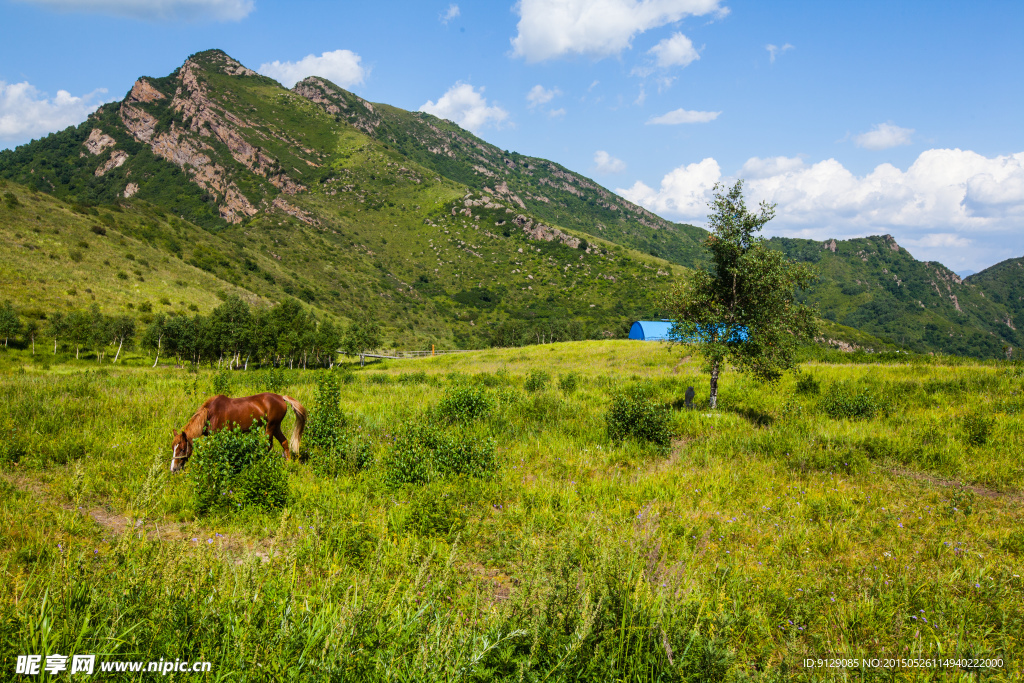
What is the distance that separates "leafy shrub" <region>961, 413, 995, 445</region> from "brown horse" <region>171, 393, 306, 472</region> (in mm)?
15906

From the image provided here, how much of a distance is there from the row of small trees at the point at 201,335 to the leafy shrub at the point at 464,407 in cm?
5473

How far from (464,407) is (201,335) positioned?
59064mm

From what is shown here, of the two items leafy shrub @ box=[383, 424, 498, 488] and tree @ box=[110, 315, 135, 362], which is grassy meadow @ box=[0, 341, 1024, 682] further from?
tree @ box=[110, 315, 135, 362]

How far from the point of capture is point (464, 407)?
12.3 meters

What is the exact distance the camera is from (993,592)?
484cm

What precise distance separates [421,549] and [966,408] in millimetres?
15608

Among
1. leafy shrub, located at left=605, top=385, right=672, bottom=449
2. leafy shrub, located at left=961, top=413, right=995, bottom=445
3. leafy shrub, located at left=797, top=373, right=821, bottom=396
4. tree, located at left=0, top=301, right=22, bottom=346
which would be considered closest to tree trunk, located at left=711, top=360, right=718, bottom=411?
leafy shrub, located at left=605, top=385, right=672, bottom=449

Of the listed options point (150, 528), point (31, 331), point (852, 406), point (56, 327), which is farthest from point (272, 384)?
point (56, 327)

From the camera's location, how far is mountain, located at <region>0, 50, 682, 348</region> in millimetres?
71562

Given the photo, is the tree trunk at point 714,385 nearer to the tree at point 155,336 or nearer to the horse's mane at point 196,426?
the horse's mane at point 196,426

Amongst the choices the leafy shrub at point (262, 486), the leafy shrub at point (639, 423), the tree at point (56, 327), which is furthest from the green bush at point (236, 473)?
the tree at point (56, 327)

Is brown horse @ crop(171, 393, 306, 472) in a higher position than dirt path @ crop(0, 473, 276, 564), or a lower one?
higher

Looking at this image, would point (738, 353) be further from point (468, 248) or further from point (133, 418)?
point (468, 248)

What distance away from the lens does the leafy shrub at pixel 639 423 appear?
10383 millimetres
